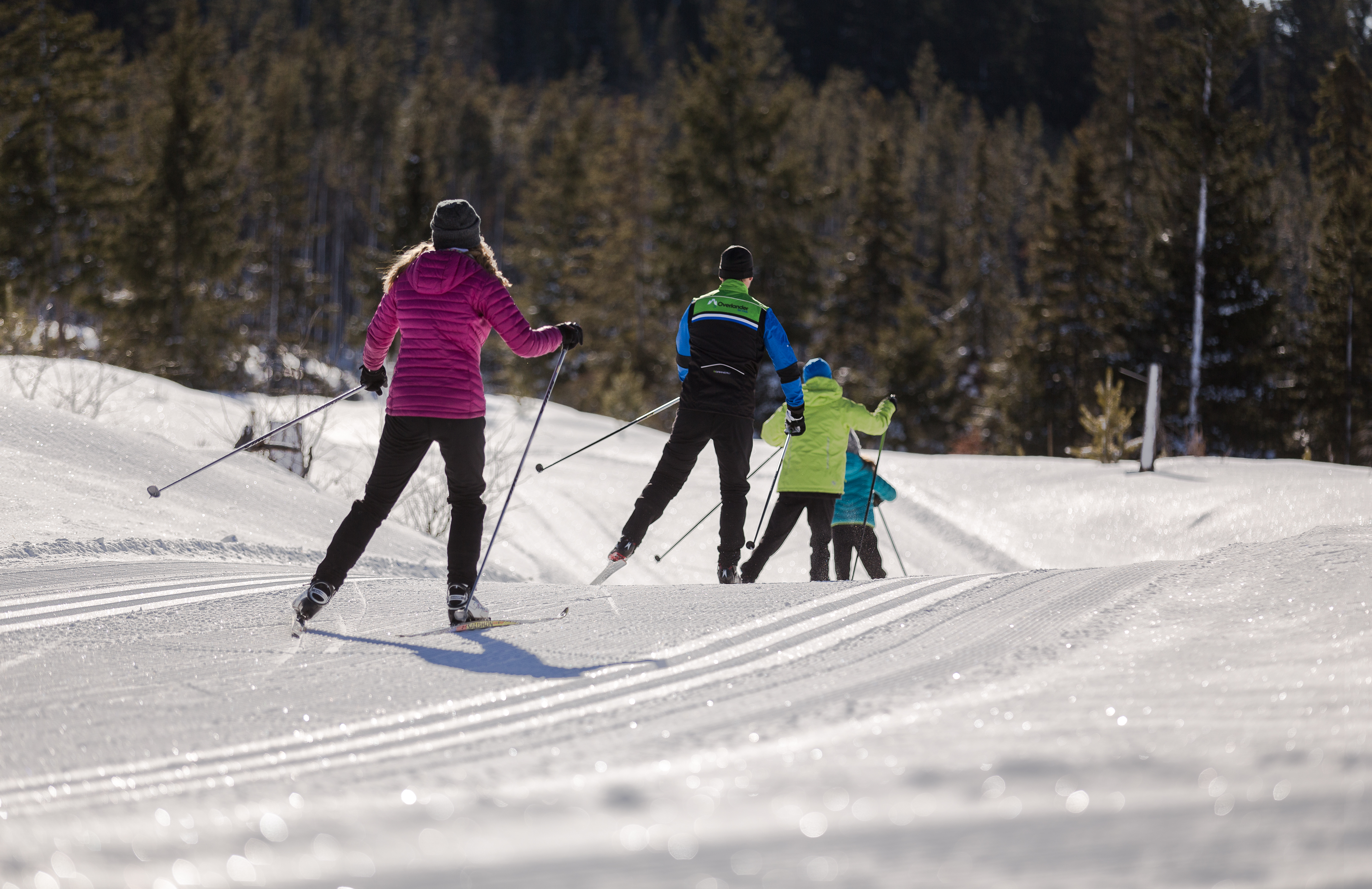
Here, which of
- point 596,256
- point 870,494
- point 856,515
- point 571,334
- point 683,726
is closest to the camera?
point 683,726

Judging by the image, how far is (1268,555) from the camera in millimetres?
4355

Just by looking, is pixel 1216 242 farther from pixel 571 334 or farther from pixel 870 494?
pixel 571 334

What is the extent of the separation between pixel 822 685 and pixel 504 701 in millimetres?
891

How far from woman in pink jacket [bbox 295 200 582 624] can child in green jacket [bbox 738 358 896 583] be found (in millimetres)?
2560

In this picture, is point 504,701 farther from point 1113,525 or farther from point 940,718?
point 1113,525

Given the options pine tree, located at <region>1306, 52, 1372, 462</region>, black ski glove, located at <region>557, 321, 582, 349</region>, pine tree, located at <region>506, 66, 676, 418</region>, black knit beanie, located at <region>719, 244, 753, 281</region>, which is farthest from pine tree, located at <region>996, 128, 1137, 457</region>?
black ski glove, located at <region>557, 321, 582, 349</region>

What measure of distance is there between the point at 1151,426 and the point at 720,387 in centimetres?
637

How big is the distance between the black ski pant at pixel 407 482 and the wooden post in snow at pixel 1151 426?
809 centimetres

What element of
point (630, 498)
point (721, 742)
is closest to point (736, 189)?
point (630, 498)

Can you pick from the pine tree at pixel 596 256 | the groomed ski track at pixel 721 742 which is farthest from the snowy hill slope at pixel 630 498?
the pine tree at pixel 596 256

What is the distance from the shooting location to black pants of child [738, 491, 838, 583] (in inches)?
253

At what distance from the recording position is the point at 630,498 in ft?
36.0

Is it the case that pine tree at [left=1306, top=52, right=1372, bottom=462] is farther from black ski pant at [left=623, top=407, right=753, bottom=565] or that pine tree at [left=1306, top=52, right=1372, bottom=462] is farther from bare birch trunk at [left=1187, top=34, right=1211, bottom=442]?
black ski pant at [left=623, top=407, right=753, bottom=565]

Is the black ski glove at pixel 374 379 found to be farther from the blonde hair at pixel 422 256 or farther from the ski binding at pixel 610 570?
the ski binding at pixel 610 570
